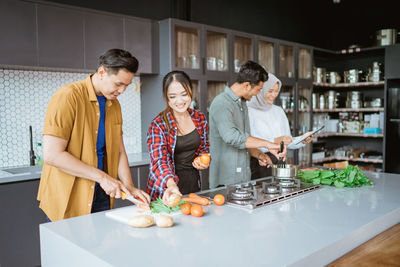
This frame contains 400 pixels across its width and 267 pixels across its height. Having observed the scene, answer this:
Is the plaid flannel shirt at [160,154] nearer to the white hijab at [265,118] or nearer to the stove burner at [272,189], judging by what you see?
the stove burner at [272,189]

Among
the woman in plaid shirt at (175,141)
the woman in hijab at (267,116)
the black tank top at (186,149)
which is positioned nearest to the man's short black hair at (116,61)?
the woman in plaid shirt at (175,141)

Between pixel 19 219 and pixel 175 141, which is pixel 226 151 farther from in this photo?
pixel 19 219

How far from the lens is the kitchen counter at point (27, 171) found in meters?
2.70

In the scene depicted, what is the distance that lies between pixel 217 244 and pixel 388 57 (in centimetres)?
494

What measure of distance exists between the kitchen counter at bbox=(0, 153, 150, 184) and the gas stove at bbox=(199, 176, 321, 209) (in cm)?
142

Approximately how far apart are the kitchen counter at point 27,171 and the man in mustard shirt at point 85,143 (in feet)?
3.05

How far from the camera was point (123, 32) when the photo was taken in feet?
11.6

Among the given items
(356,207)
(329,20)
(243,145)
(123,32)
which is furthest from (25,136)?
(329,20)

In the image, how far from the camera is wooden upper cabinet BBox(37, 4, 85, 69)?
302cm

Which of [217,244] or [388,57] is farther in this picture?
[388,57]

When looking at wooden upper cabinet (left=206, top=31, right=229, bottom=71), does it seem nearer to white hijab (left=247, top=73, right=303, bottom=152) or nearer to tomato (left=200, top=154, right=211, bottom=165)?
white hijab (left=247, top=73, right=303, bottom=152)

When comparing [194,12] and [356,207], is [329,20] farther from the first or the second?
[356,207]

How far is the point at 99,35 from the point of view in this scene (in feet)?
11.0

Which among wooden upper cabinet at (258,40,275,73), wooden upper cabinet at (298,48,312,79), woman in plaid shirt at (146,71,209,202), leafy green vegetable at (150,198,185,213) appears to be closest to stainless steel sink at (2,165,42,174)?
woman in plaid shirt at (146,71,209,202)
